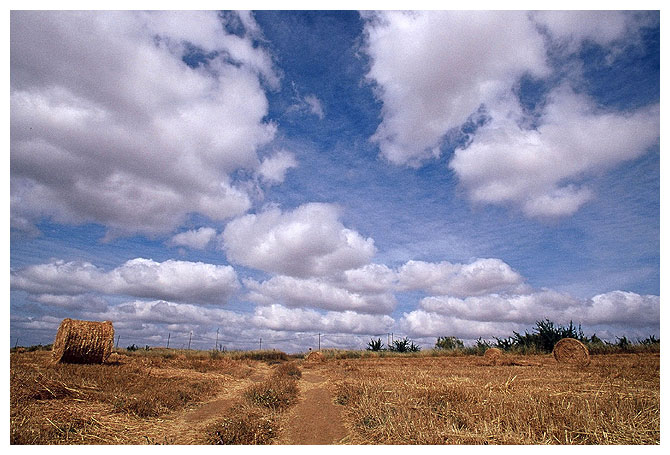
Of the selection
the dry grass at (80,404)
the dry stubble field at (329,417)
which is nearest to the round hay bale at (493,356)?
the dry stubble field at (329,417)

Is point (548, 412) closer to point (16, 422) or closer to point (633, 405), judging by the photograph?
point (633, 405)

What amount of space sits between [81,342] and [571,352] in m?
28.4

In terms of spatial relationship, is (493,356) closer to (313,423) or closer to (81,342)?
(313,423)

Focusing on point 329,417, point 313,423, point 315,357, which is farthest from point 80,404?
point 315,357

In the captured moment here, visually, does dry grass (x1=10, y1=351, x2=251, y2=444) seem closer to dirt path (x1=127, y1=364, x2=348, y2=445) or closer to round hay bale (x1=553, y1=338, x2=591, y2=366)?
dirt path (x1=127, y1=364, x2=348, y2=445)

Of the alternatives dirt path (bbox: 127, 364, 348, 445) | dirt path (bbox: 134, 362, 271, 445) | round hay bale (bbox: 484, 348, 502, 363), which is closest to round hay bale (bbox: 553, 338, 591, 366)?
round hay bale (bbox: 484, 348, 502, 363)

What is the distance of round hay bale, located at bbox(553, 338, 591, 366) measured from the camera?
22820 millimetres

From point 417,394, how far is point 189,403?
248 inches

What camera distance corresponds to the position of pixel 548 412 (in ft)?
20.4

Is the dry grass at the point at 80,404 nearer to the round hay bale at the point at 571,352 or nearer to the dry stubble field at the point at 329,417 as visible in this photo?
the dry stubble field at the point at 329,417

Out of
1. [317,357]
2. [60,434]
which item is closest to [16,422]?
[60,434]

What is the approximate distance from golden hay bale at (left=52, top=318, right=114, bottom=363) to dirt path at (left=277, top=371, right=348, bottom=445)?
1263 cm

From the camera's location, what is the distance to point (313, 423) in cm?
799

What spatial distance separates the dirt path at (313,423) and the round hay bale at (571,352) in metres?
19.4
